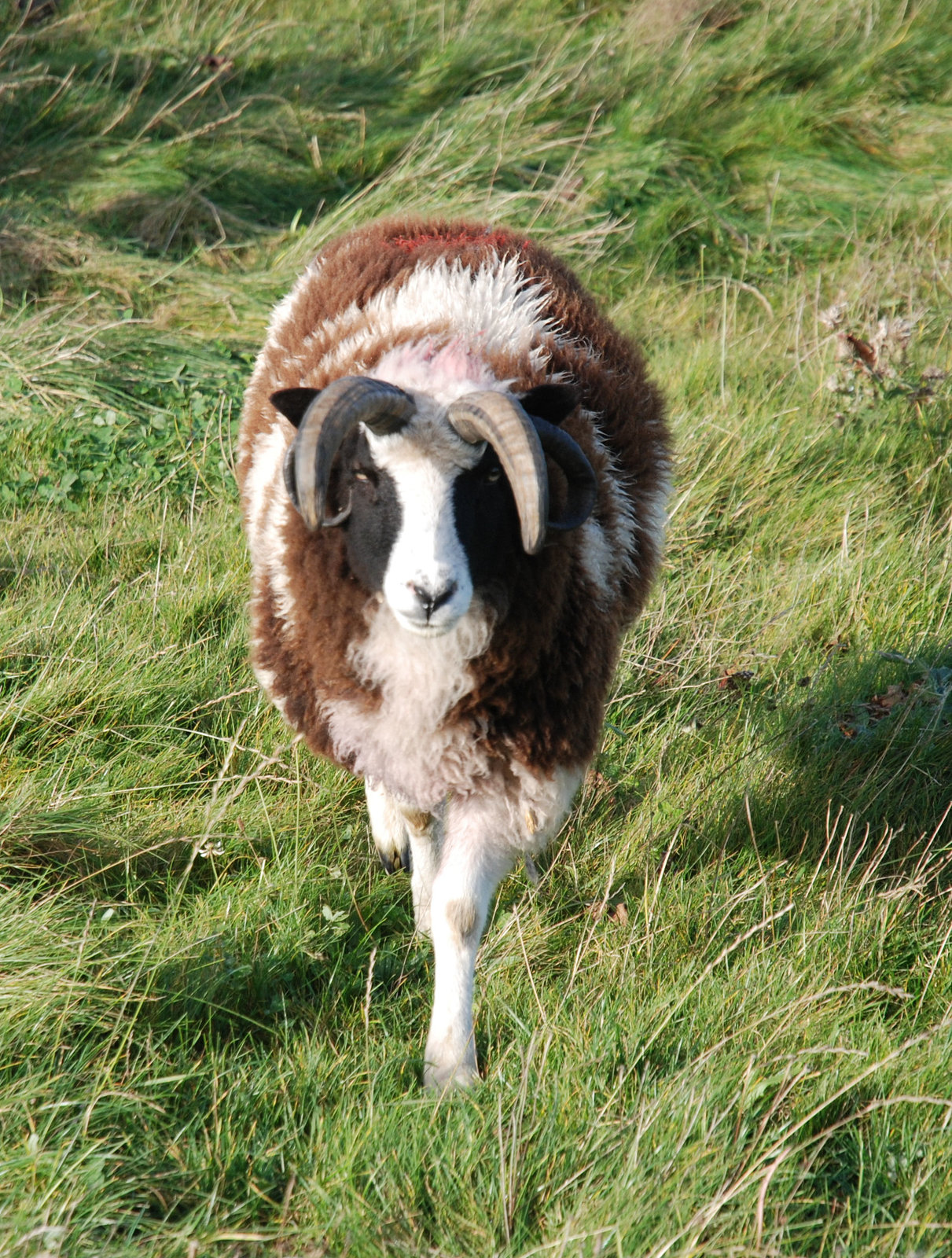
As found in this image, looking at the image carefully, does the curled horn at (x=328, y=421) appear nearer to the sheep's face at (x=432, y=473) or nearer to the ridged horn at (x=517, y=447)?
the sheep's face at (x=432, y=473)

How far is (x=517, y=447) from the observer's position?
2510mm

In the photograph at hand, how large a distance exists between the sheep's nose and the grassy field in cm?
87

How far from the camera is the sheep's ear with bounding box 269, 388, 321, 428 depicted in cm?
271

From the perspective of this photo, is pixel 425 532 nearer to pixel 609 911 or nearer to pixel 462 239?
pixel 609 911

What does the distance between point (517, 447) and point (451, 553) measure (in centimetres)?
26

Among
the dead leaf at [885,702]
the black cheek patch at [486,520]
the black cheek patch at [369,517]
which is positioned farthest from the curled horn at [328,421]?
the dead leaf at [885,702]

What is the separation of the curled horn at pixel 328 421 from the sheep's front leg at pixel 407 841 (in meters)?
0.98

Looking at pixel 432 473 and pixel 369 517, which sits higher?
pixel 432 473

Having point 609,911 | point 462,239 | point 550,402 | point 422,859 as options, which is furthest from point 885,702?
point 462,239

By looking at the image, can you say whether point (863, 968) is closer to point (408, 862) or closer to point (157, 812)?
point (408, 862)

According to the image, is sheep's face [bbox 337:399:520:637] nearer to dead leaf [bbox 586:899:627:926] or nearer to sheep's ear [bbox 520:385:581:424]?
sheep's ear [bbox 520:385:581:424]

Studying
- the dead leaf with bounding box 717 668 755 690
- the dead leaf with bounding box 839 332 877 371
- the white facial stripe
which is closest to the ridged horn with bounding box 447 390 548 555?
the white facial stripe

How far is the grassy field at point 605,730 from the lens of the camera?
7.35ft

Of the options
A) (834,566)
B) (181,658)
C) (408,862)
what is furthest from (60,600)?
(834,566)
